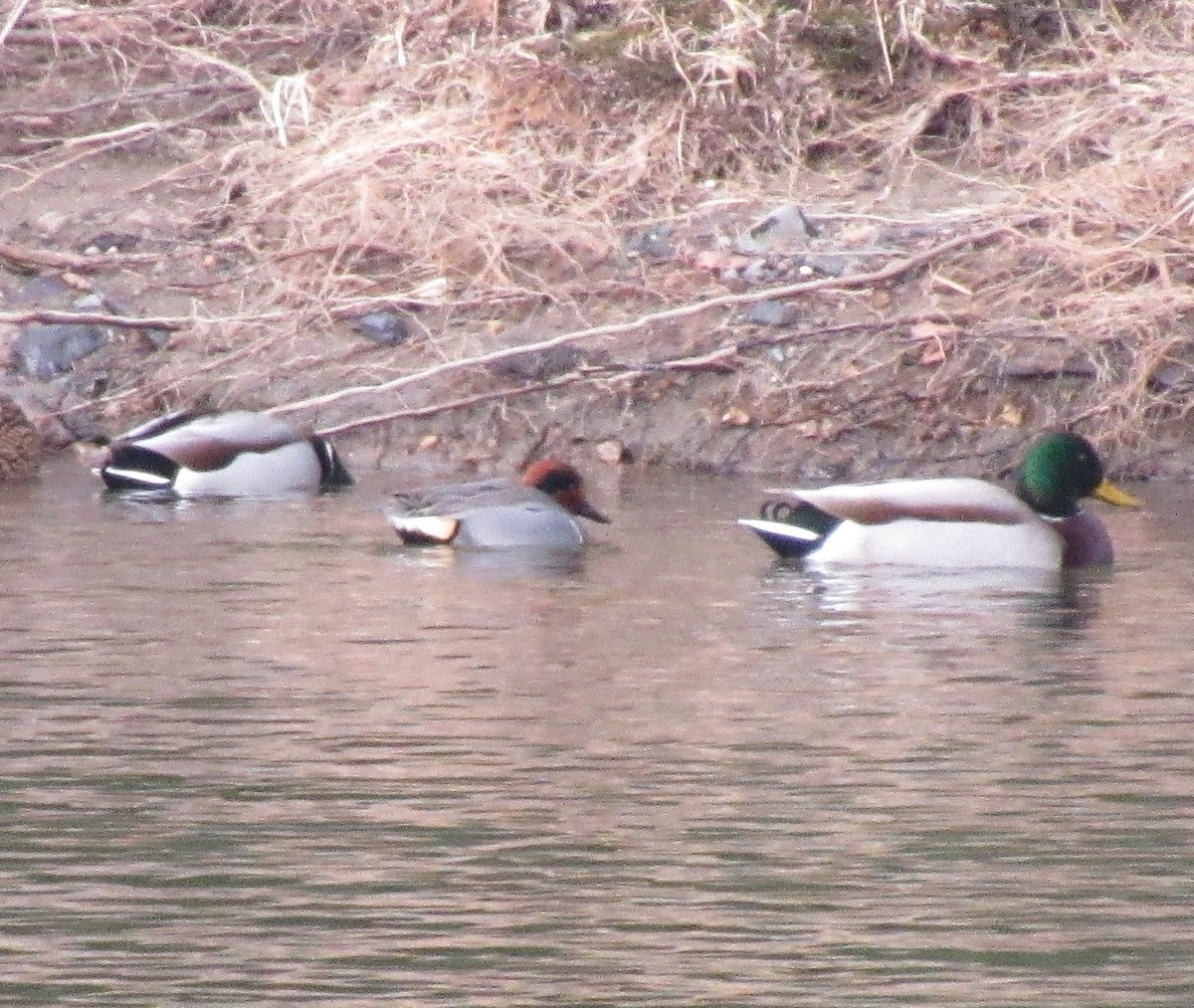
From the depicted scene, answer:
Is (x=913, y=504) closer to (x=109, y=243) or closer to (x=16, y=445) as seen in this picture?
(x=16, y=445)

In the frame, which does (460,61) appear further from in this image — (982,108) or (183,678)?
(183,678)

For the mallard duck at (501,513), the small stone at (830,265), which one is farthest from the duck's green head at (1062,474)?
the small stone at (830,265)

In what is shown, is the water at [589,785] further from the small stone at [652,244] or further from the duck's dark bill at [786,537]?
the small stone at [652,244]

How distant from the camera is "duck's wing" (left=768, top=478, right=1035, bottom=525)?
1113cm

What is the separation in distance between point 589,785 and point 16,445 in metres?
6.98

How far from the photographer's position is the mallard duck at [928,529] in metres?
11.0

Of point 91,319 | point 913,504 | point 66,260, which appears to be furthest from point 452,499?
point 66,260

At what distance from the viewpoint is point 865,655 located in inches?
340

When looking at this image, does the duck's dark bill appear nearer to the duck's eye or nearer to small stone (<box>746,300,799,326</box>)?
the duck's eye

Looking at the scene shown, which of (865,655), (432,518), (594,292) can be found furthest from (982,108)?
(865,655)

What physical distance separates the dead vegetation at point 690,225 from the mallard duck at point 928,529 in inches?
78.0

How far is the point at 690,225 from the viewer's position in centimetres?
1482

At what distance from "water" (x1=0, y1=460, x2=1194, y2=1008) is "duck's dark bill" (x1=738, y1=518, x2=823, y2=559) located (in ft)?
0.72

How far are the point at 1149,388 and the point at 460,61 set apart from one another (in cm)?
408
